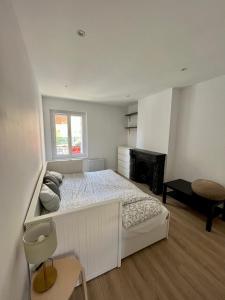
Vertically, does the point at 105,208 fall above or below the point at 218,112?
below

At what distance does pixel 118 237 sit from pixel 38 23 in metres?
2.29

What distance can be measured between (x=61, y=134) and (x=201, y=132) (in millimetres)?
3781

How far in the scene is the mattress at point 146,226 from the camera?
159cm

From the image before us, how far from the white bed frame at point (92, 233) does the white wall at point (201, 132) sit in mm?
2128

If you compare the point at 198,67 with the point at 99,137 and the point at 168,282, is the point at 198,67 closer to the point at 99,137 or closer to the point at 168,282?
the point at 168,282

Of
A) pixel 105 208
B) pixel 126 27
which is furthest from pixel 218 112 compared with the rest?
pixel 105 208

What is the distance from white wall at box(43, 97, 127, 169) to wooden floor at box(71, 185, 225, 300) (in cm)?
339

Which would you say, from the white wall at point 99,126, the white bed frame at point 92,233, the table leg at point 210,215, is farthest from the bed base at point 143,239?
the white wall at point 99,126

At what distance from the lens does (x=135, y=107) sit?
4.81 meters

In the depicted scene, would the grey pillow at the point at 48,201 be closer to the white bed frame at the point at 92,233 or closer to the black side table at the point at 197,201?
the white bed frame at the point at 92,233

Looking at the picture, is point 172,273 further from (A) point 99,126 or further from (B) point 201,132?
(A) point 99,126

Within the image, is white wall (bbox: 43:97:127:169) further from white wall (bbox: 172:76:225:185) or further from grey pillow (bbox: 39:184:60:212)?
grey pillow (bbox: 39:184:60:212)

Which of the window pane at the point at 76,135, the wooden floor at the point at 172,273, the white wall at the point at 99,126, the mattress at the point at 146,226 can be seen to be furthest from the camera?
the window pane at the point at 76,135

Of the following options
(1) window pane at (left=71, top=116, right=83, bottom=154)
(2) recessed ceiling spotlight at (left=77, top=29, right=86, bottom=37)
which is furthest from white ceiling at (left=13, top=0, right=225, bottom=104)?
(1) window pane at (left=71, top=116, right=83, bottom=154)
